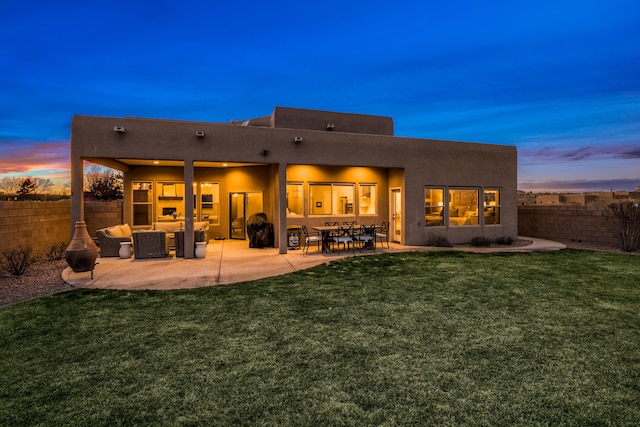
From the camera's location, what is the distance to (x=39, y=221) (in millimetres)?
9992

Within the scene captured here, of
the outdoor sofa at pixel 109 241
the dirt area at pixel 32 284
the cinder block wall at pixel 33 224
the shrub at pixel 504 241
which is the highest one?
the cinder block wall at pixel 33 224

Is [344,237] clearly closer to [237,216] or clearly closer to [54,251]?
[237,216]

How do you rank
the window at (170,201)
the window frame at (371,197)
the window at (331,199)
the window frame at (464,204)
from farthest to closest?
the window at (170,201), the window frame at (371,197), the window frame at (464,204), the window at (331,199)

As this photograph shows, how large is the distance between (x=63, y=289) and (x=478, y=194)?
14.1 m

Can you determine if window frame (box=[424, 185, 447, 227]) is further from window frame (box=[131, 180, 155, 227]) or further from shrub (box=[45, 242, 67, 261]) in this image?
shrub (box=[45, 242, 67, 261])

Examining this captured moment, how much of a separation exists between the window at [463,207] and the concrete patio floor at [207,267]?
6.77ft

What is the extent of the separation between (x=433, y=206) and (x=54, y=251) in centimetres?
1305

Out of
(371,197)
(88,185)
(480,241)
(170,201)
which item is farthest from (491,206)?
(88,185)

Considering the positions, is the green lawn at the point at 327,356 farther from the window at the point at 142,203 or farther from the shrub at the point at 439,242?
the window at the point at 142,203

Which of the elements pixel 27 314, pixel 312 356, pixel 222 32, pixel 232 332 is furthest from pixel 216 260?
pixel 222 32

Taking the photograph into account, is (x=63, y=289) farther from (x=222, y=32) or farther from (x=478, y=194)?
(x=222, y=32)

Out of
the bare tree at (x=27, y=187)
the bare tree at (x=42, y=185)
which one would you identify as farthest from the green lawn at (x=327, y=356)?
the bare tree at (x=42, y=185)

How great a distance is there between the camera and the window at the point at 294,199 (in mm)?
13086

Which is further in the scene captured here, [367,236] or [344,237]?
[367,236]
